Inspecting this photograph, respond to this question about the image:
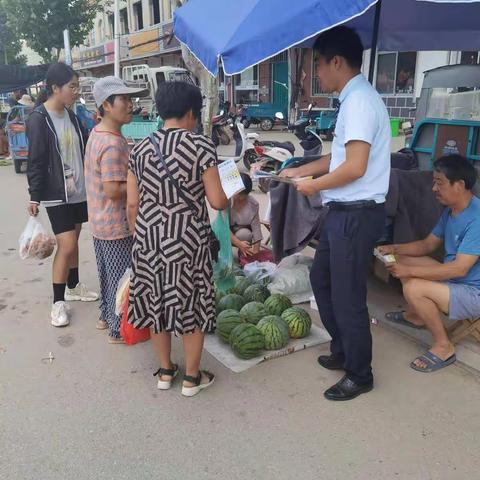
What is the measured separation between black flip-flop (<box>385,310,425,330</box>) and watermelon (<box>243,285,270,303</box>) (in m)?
0.98

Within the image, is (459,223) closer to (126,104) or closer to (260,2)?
(260,2)

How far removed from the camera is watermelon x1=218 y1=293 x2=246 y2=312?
3.80 metres

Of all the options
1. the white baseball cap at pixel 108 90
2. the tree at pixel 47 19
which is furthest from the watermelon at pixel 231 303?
the tree at pixel 47 19

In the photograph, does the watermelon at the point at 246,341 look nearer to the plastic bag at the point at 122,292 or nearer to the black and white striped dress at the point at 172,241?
the black and white striped dress at the point at 172,241

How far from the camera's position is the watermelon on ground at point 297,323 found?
3486 millimetres

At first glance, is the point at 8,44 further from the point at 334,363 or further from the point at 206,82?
the point at 334,363

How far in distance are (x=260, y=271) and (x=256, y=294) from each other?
14.6 inches

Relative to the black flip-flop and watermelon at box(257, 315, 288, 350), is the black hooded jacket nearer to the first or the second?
watermelon at box(257, 315, 288, 350)

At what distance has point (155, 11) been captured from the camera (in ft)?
102

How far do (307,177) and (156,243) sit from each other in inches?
36.4

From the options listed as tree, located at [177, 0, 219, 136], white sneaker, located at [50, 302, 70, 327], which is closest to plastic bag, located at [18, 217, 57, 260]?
white sneaker, located at [50, 302, 70, 327]

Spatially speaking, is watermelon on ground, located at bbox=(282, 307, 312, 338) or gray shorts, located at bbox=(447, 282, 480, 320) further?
watermelon on ground, located at bbox=(282, 307, 312, 338)

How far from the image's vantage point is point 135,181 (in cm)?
263

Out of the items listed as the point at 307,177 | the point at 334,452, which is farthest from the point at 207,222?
the point at 334,452
